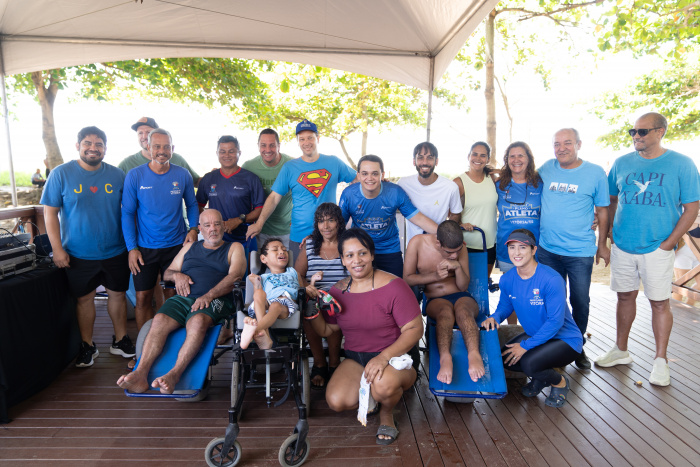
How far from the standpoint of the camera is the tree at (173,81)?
812 centimetres

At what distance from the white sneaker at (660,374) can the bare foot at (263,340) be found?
9.39 ft

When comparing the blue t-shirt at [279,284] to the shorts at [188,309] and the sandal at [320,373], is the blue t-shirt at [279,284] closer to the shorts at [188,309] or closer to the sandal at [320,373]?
the shorts at [188,309]

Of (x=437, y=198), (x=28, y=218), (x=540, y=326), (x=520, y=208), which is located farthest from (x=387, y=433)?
(x=28, y=218)

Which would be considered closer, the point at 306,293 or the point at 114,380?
the point at 306,293

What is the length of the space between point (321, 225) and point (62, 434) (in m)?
2.05

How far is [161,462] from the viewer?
7.54 ft

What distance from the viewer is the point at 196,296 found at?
3.24 meters

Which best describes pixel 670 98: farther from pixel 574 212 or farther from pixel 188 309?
pixel 188 309

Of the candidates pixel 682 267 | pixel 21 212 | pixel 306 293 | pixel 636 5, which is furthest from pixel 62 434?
pixel 636 5

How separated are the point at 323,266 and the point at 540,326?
1.58m

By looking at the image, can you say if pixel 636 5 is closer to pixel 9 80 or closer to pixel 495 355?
pixel 495 355

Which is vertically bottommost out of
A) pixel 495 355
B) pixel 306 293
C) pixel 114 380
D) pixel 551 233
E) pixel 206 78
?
pixel 114 380

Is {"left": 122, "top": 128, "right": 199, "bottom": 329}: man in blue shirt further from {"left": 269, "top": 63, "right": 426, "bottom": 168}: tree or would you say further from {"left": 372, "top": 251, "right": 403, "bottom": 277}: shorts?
{"left": 269, "top": 63, "right": 426, "bottom": 168}: tree

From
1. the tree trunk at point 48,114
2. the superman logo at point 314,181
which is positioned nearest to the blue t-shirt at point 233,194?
the superman logo at point 314,181
